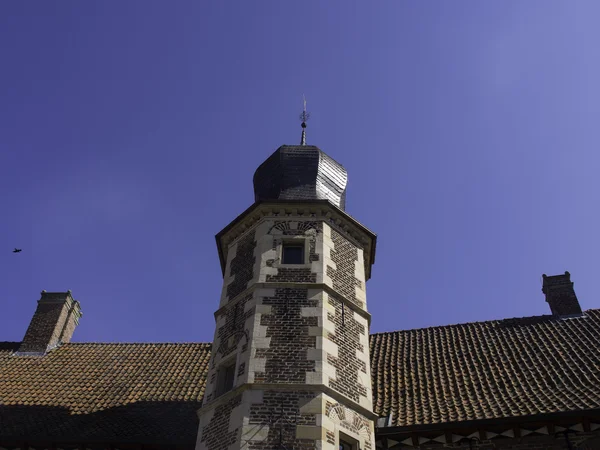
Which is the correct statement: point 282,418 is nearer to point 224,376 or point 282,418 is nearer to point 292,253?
point 224,376

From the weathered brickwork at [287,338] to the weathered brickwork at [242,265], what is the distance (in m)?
1.04

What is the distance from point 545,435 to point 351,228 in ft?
19.1

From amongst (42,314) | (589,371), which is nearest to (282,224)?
(589,371)

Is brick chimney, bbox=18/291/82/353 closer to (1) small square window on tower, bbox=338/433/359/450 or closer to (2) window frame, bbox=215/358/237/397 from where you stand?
(2) window frame, bbox=215/358/237/397

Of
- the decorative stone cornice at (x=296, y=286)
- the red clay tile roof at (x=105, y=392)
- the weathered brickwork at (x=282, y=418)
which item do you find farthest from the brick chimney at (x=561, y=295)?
the red clay tile roof at (x=105, y=392)

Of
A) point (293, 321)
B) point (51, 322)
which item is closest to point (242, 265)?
point (293, 321)

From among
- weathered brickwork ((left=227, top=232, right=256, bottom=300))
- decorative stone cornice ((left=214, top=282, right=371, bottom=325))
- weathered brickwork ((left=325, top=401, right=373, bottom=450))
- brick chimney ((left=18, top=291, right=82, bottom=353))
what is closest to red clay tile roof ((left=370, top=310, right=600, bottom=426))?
weathered brickwork ((left=325, top=401, right=373, bottom=450))

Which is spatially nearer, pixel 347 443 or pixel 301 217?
pixel 347 443

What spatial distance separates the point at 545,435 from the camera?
10641mm

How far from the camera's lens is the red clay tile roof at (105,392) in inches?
503

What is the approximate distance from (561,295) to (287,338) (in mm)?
9495

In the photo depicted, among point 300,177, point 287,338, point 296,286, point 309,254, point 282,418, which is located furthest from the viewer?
point 300,177

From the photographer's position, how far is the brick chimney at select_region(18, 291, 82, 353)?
697 inches

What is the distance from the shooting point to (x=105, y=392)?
14.7m
